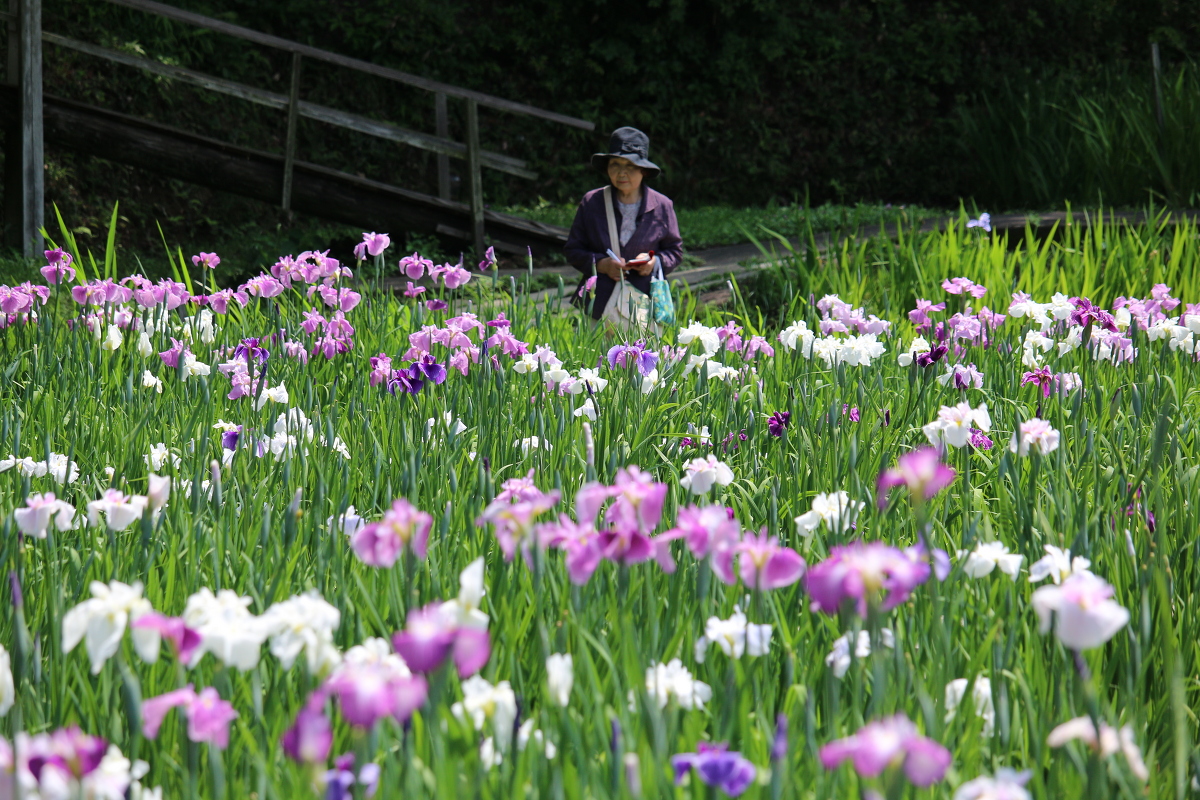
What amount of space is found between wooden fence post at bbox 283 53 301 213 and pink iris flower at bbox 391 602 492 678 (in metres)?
7.06

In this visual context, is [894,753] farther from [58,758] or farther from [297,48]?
[297,48]

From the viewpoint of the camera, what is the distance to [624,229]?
435 centimetres

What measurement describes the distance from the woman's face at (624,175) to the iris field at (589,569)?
141cm

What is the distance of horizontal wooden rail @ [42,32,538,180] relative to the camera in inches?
273

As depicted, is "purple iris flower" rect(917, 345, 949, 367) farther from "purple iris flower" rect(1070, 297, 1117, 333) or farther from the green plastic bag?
the green plastic bag

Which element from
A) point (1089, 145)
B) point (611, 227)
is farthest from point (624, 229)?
point (1089, 145)

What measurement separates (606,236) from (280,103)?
4.09m

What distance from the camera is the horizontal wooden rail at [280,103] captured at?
6.93 meters

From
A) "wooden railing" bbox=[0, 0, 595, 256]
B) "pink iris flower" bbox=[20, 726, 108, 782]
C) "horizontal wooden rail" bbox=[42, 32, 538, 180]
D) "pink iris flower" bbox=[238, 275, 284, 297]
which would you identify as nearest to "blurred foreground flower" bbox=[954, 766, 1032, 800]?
"pink iris flower" bbox=[20, 726, 108, 782]

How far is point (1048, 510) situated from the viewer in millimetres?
1732

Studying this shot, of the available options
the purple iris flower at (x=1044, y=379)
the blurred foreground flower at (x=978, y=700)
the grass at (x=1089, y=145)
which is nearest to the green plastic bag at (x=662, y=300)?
the purple iris flower at (x=1044, y=379)

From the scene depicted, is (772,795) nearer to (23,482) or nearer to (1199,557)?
(1199,557)

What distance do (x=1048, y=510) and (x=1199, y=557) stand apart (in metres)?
0.24

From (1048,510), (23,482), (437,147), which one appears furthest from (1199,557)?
(437,147)
